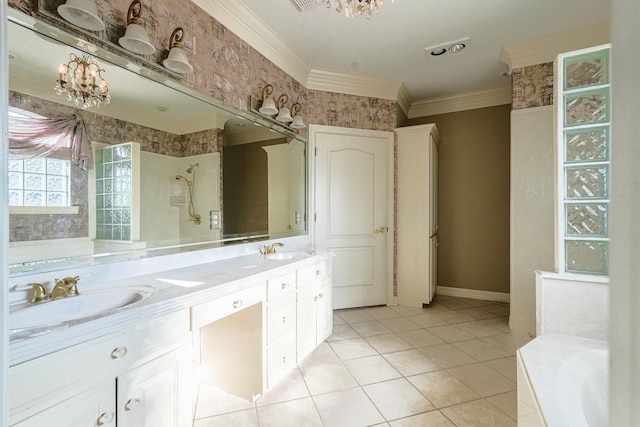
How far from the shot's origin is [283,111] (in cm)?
266

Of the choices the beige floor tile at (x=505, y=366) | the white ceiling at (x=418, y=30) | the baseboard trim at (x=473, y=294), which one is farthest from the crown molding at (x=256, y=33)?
the baseboard trim at (x=473, y=294)

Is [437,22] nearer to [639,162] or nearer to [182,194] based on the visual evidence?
[182,194]

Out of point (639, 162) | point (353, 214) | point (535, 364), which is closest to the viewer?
point (639, 162)

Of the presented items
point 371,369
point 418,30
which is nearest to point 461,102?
point 418,30

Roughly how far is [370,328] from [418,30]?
8.81 feet

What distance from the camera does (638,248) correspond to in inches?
11.4

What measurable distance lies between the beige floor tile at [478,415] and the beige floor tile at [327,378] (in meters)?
0.60

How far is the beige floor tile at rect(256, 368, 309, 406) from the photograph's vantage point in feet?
5.90

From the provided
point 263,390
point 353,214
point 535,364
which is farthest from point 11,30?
point 353,214

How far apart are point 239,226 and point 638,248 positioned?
2.22 m

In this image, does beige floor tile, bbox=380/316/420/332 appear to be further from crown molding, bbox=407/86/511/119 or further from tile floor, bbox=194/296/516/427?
crown molding, bbox=407/86/511/119

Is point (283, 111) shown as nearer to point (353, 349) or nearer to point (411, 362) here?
point (353, 349)

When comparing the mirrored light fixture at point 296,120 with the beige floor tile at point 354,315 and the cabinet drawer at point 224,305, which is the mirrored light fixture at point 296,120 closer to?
the cabinet drawer at point 224,305

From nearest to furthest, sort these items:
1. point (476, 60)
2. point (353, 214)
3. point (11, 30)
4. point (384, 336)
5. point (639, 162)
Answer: point (639, 162), point (11, 30), point (384, 336), point (476, 60), point (353, 214)
